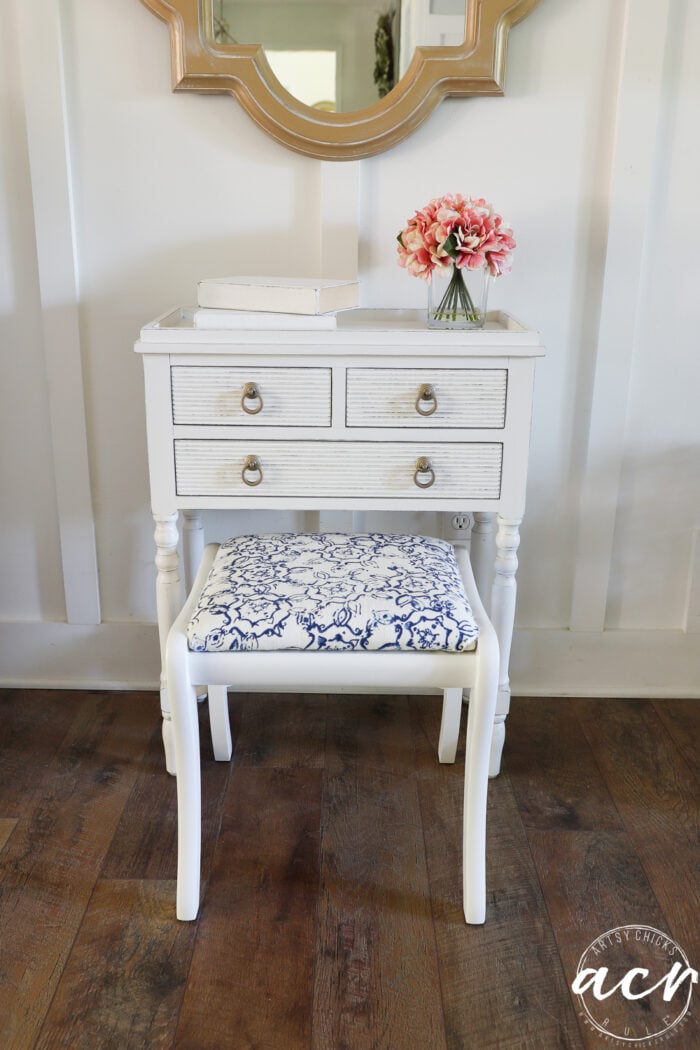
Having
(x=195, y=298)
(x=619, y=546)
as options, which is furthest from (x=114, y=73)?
(x=619, y=546)

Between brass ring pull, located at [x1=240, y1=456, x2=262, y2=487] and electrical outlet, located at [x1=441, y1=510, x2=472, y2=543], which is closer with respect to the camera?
brass ring pull, located at [x1=240, y1=456, x2=262, y2=487]

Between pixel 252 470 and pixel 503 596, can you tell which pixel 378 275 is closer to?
pixel 252 470

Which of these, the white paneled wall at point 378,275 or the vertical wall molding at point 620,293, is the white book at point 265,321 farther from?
the vertical wall molding at point 620,293

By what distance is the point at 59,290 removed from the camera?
1.92 m

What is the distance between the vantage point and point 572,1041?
4.21ft

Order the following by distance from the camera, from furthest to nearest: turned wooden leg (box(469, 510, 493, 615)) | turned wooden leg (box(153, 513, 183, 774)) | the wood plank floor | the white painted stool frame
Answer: turned wooden leg (box(469, 510, 493, 615)), turned wooden leg (box(153, 513, 183, 774)), the white painted stool frame, the wood plank floor

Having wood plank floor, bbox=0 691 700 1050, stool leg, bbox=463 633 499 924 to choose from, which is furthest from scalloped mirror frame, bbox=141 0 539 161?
wood plank floor, bbox=0 691 700 1050

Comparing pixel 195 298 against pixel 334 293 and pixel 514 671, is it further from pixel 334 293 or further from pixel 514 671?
pixel 514 671

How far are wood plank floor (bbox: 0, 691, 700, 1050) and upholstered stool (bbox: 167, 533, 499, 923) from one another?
0.10 m

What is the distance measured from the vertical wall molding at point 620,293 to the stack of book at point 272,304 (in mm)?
553

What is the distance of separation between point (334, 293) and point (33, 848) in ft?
3.42

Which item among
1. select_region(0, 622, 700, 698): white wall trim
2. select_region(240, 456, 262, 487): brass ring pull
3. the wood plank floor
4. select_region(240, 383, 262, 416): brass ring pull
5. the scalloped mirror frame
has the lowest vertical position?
the wood plank floor

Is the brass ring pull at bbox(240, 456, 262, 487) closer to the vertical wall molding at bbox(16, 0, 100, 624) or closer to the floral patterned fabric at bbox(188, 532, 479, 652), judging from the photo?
the floral patterned fabric at bbox(188, 532, 479, 652)

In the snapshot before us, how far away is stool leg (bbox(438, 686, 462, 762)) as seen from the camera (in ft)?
6.07
